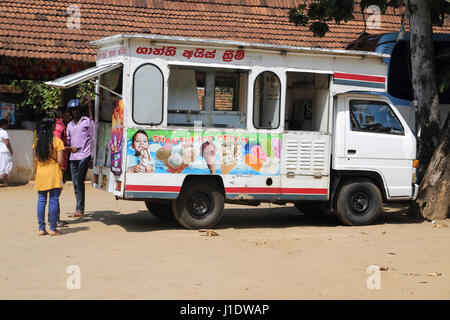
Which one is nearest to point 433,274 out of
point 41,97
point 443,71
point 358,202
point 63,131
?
point 358,202

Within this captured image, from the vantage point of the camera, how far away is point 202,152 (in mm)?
9617

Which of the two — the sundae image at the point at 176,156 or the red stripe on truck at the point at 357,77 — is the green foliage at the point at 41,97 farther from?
the red stripe on truck at the point at 357,77

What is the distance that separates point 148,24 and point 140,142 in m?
8.83

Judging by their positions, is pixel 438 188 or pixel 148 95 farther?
pixel 438 188

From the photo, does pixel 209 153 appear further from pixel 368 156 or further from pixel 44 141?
pixel 368 156

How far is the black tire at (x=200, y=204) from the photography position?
970cm

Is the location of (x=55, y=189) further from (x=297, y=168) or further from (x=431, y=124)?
(x=431, y=124)

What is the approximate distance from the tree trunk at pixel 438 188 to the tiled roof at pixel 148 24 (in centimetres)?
710

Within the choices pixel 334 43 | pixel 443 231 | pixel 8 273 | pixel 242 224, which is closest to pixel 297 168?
pixel 242 224

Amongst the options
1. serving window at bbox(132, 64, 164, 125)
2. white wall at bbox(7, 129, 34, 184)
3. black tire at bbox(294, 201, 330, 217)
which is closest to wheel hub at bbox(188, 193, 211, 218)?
serving window at bbox(132, 64, 164, 125)

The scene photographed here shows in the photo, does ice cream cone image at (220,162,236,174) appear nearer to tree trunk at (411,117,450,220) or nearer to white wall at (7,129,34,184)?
tree trunk at (411,117,450,220)

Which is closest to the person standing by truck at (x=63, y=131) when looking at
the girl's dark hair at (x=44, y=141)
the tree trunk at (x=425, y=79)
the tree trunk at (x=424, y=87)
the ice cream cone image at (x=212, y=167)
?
the girl's dark hair at (x=44, y=141)

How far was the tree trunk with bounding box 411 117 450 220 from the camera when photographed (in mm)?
11250

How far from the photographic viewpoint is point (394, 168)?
416 inches
